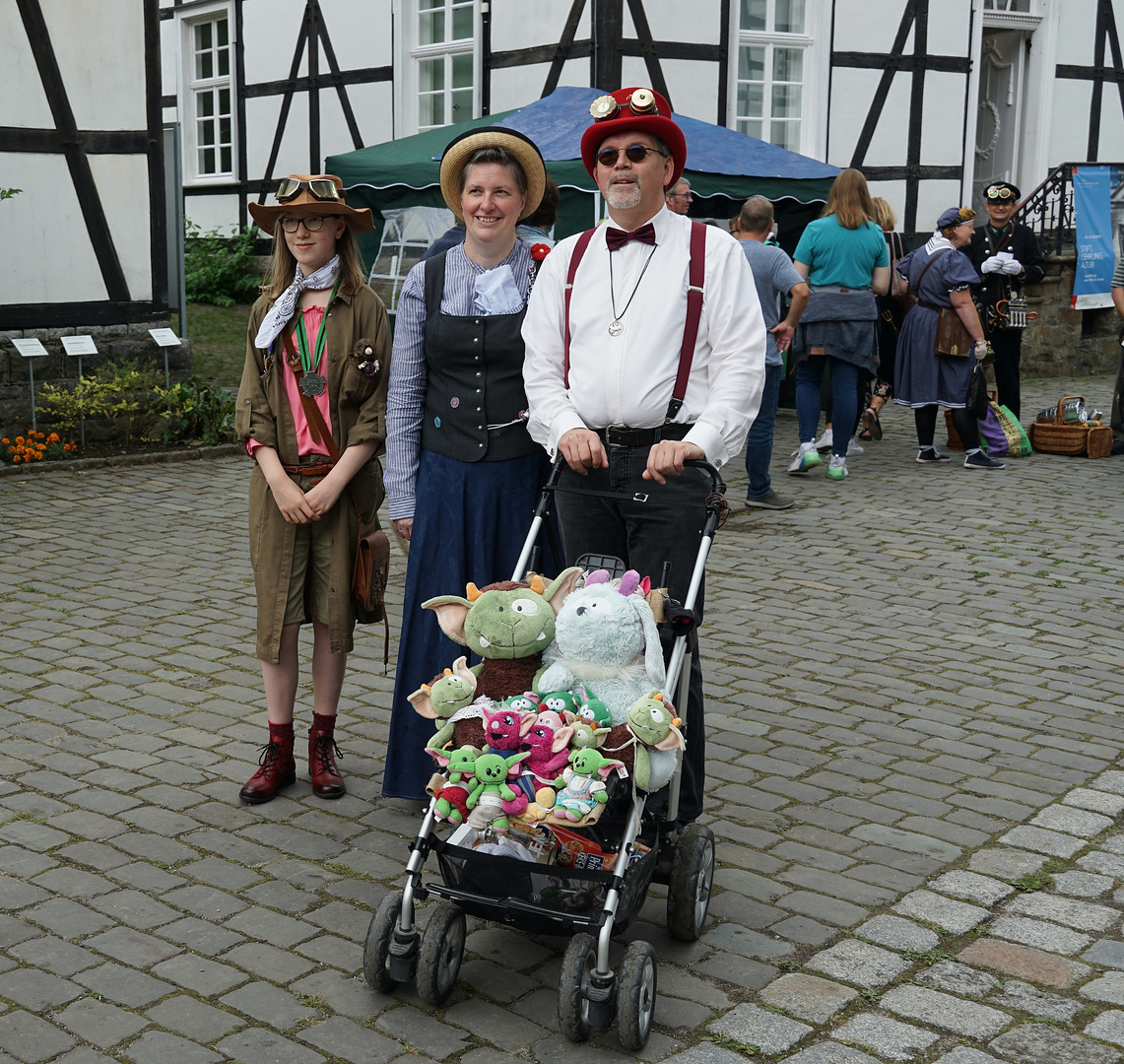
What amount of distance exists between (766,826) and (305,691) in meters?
2.07

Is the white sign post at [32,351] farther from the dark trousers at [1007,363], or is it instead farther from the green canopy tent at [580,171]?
the dark trousers at [1007,363]

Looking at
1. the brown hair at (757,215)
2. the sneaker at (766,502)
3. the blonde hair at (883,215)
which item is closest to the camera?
the brown hair at (757,215)

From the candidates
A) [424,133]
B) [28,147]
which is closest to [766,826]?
[28,147]

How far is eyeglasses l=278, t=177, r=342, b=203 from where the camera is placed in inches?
164

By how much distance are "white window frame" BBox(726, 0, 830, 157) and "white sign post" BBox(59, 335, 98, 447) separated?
→ 7186 mm

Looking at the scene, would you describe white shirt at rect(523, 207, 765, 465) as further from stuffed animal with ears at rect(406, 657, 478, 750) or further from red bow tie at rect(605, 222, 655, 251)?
stuffed animal with ears at rect(406, 657, 478, 750)

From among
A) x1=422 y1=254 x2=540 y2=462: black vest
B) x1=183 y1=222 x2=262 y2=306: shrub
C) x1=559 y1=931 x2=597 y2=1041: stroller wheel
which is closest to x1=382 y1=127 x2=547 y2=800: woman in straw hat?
x1=422 y1=254 x2=540 y2=462: black vest

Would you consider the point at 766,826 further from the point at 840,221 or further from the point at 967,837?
the point at 840,221

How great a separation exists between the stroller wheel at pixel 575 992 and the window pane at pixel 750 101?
13043mm

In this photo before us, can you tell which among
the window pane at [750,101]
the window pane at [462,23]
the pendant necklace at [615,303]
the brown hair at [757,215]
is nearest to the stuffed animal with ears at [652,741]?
the pendant necklace at [615,303]

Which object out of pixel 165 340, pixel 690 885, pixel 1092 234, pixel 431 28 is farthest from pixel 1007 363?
pixel 690 885

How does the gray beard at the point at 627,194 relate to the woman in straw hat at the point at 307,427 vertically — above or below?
above

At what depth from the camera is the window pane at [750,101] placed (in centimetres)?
1473

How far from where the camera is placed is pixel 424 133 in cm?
1329
